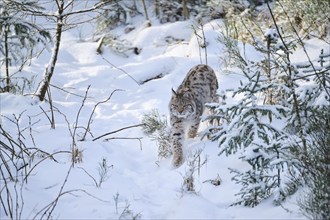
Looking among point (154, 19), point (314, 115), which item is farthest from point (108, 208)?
point (154, 19)

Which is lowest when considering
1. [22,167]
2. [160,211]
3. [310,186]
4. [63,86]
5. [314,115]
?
[63,86]

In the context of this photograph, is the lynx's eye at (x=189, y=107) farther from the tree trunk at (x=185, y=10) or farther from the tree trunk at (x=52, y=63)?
the tree trunk at (x=185, y=10)

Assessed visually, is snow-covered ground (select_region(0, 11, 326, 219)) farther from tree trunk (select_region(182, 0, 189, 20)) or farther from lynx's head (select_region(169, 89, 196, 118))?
tree trunk (select_region(182, 0, 189, 20))

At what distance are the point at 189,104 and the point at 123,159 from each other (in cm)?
132

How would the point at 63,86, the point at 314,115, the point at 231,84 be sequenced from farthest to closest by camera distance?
the point at 63,86
the point at 231,84
the point at 314,115

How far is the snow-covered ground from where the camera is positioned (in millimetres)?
3266

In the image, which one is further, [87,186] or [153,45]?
[153,45]

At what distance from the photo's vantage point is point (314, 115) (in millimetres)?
3141

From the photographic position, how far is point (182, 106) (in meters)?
5.46

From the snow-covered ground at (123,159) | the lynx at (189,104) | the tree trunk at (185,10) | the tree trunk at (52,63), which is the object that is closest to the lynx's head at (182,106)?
the lynx at (189,104)

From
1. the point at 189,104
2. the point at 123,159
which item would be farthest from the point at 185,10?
the point at 123,159

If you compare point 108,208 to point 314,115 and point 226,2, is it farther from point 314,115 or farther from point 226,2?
point 226,2

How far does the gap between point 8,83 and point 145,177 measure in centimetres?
340

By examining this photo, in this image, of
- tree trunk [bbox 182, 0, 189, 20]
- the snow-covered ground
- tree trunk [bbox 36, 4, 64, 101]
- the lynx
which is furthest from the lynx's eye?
tree trunk [bbox 182, 0, 189, 20]
